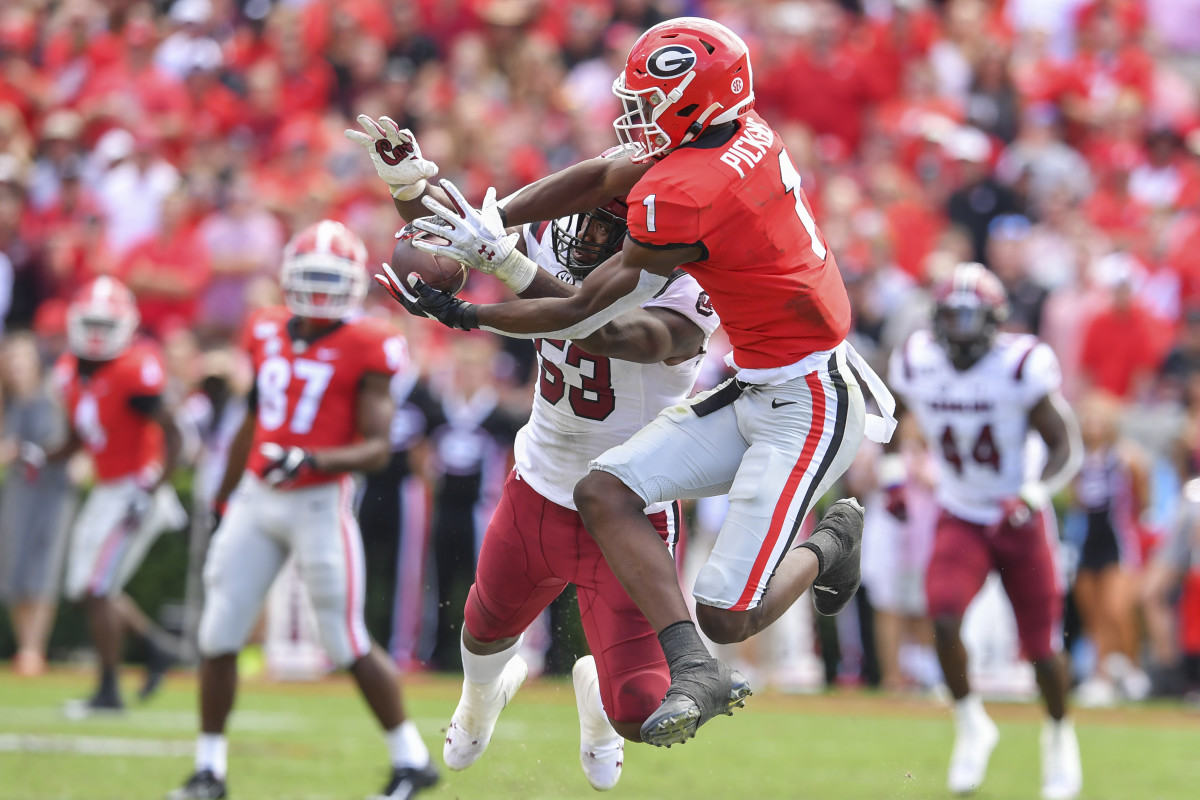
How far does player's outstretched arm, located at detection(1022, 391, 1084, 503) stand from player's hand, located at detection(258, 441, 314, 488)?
10.7 feet

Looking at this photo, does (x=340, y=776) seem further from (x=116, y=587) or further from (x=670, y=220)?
(x=670, y=220)

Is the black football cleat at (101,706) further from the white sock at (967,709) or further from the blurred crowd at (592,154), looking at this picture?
the white sock at (967,709)

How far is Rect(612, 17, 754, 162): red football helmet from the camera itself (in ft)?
14.9

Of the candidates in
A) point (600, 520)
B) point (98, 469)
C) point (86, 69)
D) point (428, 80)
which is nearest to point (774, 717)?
point (98, 469)

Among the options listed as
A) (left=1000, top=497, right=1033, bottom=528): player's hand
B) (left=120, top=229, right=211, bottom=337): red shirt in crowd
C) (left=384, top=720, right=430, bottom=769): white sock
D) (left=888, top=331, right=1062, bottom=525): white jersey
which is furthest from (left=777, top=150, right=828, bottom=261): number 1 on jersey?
(left=120, top=229, right=211, bottom=337): red shirt in crowd

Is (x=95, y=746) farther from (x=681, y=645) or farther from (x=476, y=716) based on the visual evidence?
(x=681, y=645)

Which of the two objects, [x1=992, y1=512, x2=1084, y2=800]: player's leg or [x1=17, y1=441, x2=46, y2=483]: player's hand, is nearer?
[x1=992, y1=512, x2=1084, y2=800]: player's leg

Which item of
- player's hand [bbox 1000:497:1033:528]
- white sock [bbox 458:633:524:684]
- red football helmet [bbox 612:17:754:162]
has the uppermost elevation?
red football helmet [bbox 612:17:754:162]

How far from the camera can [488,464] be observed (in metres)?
10.5

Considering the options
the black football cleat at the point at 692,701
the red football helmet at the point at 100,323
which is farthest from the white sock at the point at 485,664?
the red football helmet at the point at 100,323

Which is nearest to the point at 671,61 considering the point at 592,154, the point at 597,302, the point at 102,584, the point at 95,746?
the point at 597,302

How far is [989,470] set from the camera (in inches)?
298

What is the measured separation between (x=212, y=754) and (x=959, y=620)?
3.22m

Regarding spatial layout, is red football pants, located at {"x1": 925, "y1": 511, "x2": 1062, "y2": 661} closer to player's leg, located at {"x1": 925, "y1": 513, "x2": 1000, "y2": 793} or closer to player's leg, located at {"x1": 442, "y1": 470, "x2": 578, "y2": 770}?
player's leg, located at {"x1": 925, "y1": 513, "x2": 1000, "y2": 793}
